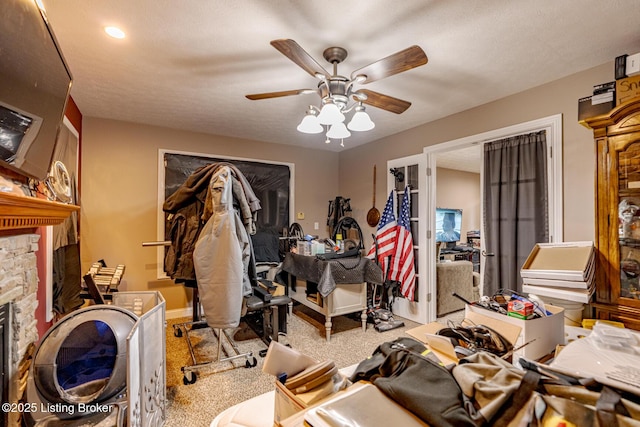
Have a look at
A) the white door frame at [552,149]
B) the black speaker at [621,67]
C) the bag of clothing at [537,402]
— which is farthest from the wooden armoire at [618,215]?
the bag of clothing at [537,402]

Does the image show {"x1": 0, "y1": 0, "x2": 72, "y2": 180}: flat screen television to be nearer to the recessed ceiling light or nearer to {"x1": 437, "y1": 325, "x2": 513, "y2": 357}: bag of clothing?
the recessed ceiling light

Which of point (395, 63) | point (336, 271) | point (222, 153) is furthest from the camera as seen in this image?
point (222, 153)

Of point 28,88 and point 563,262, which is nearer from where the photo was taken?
point 28,88

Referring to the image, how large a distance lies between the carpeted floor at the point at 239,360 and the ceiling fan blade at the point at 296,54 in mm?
2295

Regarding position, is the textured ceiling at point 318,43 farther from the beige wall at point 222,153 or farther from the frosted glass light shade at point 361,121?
the frosted glass light shade at point 361,121

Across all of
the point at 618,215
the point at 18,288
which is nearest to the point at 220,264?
the point at 18,288

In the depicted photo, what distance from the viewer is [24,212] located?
1.33 metres

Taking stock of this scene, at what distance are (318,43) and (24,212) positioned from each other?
1.88 metres

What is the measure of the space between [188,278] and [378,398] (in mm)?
2000

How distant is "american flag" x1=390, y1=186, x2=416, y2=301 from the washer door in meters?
2.84

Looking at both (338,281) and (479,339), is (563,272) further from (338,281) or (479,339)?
(338,281)

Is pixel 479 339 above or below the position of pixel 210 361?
above

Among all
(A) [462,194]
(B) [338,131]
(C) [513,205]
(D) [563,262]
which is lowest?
(D) [563,262]

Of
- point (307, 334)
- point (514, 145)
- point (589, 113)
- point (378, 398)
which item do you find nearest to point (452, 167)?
point (514, 145)
